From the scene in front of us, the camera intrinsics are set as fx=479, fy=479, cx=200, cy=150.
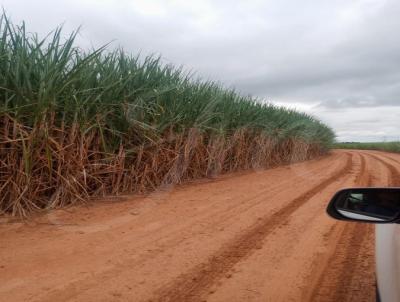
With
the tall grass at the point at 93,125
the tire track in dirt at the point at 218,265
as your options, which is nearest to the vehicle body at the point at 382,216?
the tire track in dirt at the point at 218,265

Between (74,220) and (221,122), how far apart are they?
20.5 feet

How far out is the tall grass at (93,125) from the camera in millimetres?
6055

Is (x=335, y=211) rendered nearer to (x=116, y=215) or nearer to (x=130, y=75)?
(x=116, y=215)

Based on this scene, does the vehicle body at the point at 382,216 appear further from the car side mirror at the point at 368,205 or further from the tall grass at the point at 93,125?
the tall grass at the point at 93,125

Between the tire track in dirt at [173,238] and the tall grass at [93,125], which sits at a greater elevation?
the tall grass at [93,125]

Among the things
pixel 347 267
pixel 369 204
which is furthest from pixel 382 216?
pixel 347 267

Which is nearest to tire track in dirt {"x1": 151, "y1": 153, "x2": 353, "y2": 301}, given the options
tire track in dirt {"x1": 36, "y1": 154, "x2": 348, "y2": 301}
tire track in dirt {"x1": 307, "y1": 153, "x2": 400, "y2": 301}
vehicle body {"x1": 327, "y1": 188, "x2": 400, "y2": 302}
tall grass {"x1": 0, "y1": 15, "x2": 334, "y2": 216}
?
tire track in dirt {"x1": 36, "y1": 154, "x2": 348, "y2": 301}

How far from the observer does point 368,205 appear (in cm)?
206

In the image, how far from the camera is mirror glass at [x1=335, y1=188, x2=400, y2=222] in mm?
1930

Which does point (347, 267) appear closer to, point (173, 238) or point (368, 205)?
point (173, 238)

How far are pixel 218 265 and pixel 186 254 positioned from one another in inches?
17.7

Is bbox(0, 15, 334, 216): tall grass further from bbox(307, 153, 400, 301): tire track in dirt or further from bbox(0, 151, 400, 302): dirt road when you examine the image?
bbox(307, 153, 400, 301): tire track in dirt

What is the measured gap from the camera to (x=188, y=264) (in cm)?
431

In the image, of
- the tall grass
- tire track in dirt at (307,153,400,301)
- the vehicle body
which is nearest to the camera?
the vehicle body
